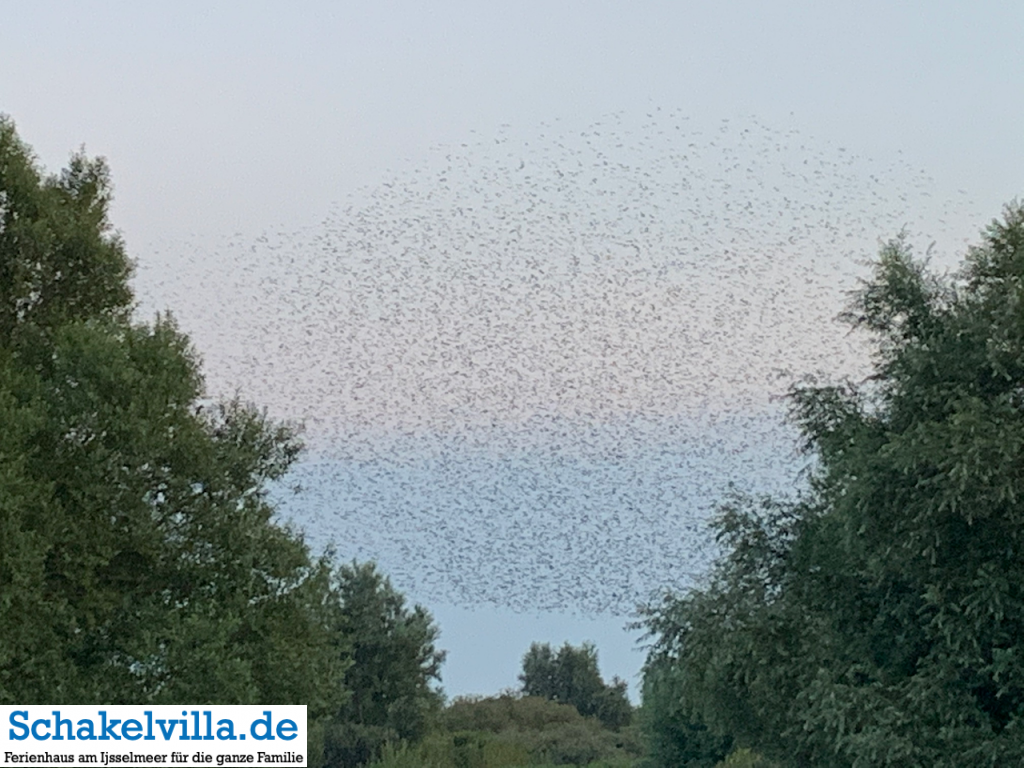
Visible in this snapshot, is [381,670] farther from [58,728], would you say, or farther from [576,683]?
[576,683]

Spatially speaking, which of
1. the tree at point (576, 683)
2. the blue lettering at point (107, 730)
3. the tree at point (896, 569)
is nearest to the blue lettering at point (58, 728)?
the blue lettering at point (107, 730)

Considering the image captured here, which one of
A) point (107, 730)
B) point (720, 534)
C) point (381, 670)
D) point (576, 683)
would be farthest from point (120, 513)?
point (576, 683)

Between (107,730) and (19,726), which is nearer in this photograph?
(19,726)

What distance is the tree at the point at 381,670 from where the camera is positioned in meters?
53.3

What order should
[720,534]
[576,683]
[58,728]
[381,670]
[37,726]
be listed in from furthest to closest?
[576,683]
[381,670]
[720,534]
[58,728]
[37,726]

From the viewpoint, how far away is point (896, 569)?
24.9 metres

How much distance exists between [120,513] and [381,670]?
34.8 meters

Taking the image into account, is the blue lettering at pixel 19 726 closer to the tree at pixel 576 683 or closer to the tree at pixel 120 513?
the tree at pixel 120 513

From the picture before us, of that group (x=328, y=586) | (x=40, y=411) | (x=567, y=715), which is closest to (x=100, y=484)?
(x=40, y=411)

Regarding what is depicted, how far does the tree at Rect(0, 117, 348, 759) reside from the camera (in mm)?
20312

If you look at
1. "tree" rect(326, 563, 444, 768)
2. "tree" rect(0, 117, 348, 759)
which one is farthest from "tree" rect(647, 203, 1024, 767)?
"tree" rect(326, 563, 444, 768)

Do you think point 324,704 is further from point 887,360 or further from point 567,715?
point 567,715

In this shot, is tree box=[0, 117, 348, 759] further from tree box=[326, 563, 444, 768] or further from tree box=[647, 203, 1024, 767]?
tree box=[326, 563, 444, 768]

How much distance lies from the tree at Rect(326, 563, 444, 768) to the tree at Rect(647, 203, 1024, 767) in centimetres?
2666
